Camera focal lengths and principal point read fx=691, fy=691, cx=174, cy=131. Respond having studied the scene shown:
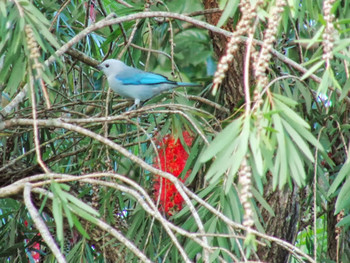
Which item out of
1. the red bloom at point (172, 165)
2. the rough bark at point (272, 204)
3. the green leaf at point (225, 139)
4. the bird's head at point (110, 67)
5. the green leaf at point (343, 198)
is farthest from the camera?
the bird's head at point (110, 67)

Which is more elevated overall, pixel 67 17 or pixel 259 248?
pixel 67 17

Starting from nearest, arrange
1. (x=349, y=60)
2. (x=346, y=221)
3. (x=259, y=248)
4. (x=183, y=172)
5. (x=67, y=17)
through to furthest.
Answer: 1. (x=349, y=60)
2. (x=346, y=221)
3. (x=183, y=172)
4. (x=259, y=248)
5. (x=67, y=17)

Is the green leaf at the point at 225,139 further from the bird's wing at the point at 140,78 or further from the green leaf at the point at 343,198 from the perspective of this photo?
the bird's wing at the point at 140,78

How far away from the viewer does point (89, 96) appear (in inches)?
156

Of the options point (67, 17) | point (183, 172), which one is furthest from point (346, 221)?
point (67, 17)

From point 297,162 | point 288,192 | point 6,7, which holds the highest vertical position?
point 6,7

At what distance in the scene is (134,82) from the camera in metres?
3.93

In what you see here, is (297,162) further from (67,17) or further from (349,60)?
(67,17)

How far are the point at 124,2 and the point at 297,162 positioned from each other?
6.93 feet

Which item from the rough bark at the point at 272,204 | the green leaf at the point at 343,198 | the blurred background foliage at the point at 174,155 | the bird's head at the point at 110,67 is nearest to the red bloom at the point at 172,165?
the blurred background foliage at the point at 174,155

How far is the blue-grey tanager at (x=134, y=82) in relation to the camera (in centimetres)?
381

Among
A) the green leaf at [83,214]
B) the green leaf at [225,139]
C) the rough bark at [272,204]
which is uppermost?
the green leaf at [225,139]

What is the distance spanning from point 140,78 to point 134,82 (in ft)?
0.14

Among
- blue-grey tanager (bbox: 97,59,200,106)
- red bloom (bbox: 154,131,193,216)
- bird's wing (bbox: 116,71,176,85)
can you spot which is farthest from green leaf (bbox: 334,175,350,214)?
bird's wing (bbox: 116,71,176,85)
